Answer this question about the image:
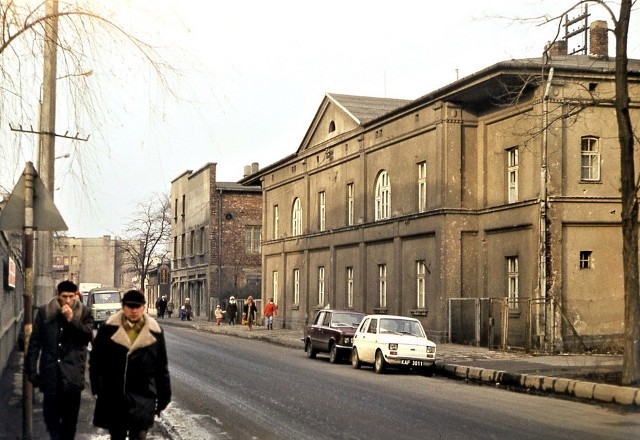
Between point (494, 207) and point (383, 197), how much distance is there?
8379 millimetres

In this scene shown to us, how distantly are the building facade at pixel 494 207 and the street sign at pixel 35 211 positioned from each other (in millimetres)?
16264

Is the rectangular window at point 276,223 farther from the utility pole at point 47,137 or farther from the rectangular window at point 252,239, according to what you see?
the utility pole at point 47,137

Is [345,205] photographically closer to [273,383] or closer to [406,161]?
[406,161]

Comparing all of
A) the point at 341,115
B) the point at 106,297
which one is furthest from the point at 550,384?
the point at 106,297

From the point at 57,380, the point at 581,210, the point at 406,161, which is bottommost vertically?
the point at 57,380

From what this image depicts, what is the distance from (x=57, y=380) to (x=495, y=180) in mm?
27134

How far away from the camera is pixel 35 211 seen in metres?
10.6

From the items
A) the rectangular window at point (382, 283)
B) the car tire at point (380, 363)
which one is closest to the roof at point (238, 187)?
the rectangular window at point (382, 283)

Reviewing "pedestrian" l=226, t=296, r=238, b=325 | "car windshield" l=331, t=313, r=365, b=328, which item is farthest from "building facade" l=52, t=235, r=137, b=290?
"car windshield" l=331, t=313, r=365, b=328

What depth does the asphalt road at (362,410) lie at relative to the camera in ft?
42.8

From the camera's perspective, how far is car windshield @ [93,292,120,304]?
54344 millimetres

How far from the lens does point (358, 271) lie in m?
44.3

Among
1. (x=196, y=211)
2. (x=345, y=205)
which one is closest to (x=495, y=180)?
(x=345, y=205)

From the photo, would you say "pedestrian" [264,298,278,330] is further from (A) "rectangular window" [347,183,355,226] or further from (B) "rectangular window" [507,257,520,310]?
(B) "rectangular window" [507,257,520,310]
